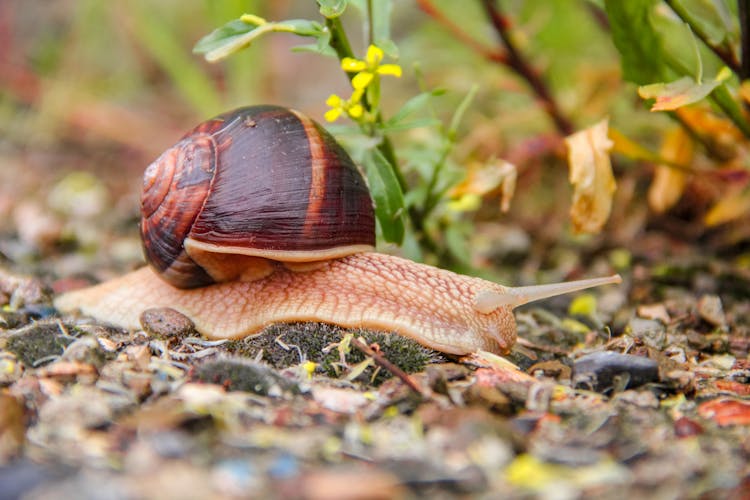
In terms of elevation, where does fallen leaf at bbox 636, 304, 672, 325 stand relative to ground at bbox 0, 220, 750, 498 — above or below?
below

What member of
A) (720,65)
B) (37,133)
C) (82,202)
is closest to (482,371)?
(720,65)

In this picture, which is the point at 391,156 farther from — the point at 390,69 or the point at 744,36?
the point at 744,36

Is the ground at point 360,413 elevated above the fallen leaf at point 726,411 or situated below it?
above

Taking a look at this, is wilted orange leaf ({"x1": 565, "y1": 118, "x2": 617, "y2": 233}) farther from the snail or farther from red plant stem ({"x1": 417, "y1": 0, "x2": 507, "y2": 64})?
red plant stem ({"x1": 417, "y1": 0, "x2": 507, "y2": 64})

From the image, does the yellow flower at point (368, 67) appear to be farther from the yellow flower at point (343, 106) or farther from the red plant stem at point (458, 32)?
the red plant stem at point (458, 32)

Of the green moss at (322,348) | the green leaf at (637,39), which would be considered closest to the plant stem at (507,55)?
the green leaf at (637,39)

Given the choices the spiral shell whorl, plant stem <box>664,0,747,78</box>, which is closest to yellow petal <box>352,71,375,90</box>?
the spiral shell whorl

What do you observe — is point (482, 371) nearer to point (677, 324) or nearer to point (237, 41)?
point (677, 324)
